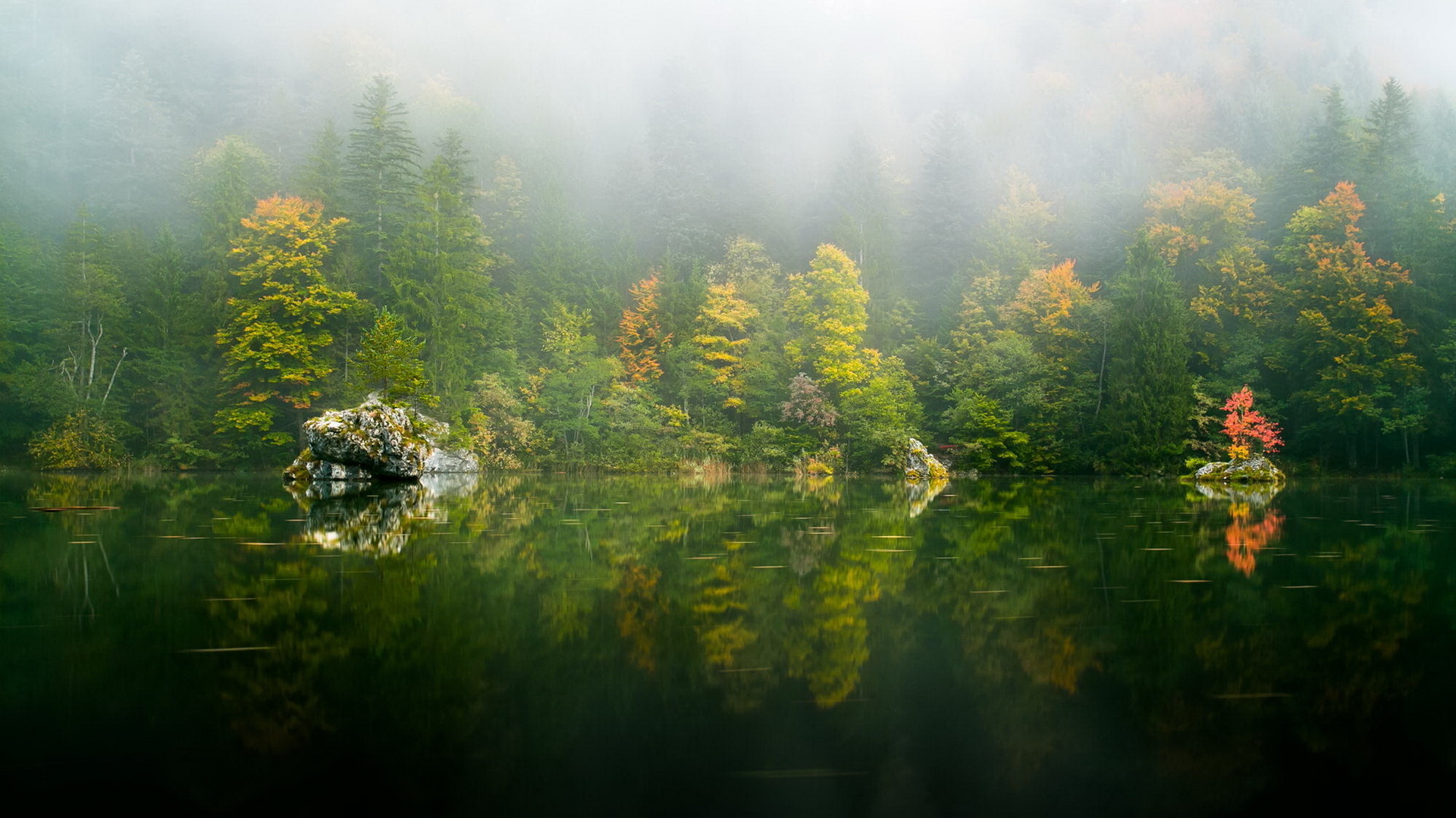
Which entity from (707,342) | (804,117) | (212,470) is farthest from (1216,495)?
(804,117)

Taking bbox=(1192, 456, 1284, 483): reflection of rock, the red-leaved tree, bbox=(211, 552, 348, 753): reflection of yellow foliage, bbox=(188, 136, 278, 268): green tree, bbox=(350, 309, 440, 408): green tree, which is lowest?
bbox=(211, 552, 348, 753): reflection of yellow foliage

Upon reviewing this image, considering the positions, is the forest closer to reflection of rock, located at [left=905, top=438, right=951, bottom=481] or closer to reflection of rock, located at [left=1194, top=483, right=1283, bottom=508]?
reflection of rock, located at [left=905, top=438, right=951, bottom=481]

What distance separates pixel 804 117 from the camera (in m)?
58.9

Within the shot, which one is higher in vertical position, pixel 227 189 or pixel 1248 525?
pixel 227 189

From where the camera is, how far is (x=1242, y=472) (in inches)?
1080

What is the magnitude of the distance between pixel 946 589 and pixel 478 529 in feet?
20.0


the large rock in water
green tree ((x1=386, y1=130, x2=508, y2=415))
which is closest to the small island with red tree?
the large rock in water

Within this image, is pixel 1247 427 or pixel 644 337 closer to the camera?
pixel 1247 427

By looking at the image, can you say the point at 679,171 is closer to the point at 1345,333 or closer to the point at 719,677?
the point at 1345,333

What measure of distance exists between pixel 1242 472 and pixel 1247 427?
3.60 meters

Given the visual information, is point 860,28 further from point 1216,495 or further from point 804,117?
point 1216,495

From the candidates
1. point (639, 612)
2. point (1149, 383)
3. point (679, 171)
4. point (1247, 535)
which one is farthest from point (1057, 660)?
point (679, 171)

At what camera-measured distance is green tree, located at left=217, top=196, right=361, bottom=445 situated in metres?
30.5

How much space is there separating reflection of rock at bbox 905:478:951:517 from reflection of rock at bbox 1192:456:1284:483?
837 cm
